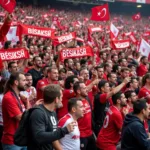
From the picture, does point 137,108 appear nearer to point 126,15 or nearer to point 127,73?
point 127,73

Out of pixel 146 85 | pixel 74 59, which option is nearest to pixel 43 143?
pixel 146 85

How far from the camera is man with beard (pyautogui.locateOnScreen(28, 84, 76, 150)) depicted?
3938 mm

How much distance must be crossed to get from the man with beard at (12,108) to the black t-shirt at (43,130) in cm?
85

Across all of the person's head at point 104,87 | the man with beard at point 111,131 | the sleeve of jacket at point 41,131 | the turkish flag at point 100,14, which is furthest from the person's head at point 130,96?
the turkish flag at point 100,14

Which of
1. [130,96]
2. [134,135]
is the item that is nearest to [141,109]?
[134,135]

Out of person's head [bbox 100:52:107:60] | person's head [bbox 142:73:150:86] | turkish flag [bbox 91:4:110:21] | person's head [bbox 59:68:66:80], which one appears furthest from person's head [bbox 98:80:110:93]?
turkish flag [bbox 91:4:110:21]

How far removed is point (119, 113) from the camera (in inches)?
233

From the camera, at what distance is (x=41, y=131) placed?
157 inches

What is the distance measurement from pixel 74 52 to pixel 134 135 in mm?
4833

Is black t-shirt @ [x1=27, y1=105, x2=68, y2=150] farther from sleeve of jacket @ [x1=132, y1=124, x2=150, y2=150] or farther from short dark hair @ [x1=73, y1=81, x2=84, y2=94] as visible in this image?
short dark hair @ [x1=73, y1=81, x2=84, y2=94]

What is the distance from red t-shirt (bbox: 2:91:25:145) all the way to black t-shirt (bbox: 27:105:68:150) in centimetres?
86

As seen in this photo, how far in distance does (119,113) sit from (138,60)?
6269mm

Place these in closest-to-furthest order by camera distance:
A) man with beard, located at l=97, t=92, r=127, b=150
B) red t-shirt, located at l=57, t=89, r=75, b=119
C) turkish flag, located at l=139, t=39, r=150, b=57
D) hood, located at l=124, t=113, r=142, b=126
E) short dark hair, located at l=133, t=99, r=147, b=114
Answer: hood, located at l=124, t=113, r=142, b=126 < short dark hair, located at l=133, t=99, r=147, b=114 < man with beard, located at l=97, t=92, r=127, b=150 < red t-shirt, located at l=57, t=89, r=75, b=119 < turkish flag, located at l=139, t=39, r=150, b=57

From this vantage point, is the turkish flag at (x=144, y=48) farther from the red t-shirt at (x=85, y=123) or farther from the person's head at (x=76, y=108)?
the person's head at (x=76, y=108)
